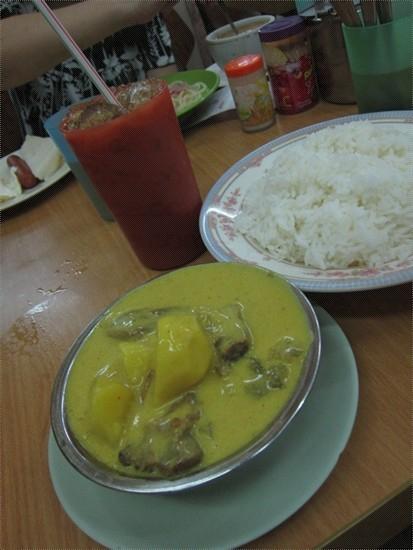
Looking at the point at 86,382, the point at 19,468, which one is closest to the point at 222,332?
the point at 86,382

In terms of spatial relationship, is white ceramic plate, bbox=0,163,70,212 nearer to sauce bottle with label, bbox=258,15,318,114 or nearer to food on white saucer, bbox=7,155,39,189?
food on white saucer, bbox=7,155,39,189

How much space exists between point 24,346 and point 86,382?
1.21 ft

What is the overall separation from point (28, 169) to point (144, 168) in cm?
91

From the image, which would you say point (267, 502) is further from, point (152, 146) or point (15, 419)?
point (152, 146)

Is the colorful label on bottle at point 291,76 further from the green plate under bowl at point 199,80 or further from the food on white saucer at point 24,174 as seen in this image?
the food on white saucer at point 24,174

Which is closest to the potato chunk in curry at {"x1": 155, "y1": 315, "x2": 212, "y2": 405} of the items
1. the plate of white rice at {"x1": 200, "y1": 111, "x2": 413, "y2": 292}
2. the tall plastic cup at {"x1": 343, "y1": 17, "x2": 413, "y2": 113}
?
the plate of white rice at {"x1": 200, "y1": 111, "x2": 413, "y2": 292}

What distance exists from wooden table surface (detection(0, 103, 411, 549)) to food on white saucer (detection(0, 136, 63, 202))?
0.16 meters

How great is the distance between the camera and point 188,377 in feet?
1.91

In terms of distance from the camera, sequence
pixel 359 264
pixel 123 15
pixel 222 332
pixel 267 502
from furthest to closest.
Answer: pixel 123 15
pixel 359 264
pixel 222 332
pixel 267 502

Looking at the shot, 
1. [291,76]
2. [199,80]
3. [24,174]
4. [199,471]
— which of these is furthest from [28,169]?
[199,471]

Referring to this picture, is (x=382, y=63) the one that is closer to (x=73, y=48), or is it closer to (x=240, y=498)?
(x=73, y=48)

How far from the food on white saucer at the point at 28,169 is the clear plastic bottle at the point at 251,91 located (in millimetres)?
648

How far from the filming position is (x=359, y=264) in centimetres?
74

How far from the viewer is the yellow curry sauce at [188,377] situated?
532mm
